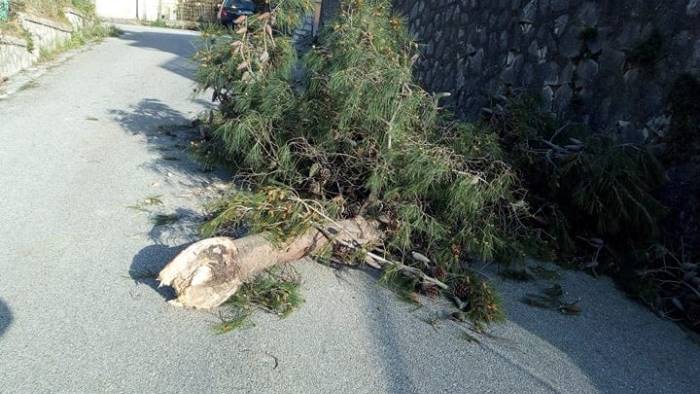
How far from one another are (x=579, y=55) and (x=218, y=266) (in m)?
4.48

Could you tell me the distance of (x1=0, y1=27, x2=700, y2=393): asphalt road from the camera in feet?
9.78

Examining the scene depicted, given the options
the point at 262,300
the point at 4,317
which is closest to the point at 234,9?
the point at 262,300

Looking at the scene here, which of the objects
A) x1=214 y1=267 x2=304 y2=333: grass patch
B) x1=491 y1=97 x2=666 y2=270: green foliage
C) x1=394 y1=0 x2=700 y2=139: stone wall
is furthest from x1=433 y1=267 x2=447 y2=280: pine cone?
x1=394 y1=0 x2=700 y2=139: stone wall

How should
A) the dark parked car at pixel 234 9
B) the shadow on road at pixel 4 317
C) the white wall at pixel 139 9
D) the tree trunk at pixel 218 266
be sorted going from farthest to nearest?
the white wall at pixel 139 9 → the dark parked car at pixel 234 9 → the tree trunk at pixel 218 266 → the shadow on road at pixel 4 317

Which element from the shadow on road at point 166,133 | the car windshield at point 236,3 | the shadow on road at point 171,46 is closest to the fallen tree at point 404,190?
the shadow on road at point 166,133

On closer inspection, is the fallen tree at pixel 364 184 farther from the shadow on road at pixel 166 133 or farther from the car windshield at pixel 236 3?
the car windshield at pixel 236 3

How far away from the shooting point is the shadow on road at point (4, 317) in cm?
317

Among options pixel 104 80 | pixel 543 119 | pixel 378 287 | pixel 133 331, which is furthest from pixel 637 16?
pixel 104 80

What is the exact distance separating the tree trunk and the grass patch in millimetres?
71

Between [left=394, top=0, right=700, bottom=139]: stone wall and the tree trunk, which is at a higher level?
[left=394, top=0, right=700, bottom=139]: stone wall

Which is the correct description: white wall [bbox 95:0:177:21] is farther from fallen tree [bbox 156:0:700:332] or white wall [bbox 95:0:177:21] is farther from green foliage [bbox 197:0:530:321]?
fallen tree [bbox 156:0:700:332]

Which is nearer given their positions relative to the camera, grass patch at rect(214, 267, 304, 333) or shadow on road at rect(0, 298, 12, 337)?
shadow on road at rect(0, 298, 12, 337)

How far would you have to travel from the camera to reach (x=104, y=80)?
33.4 feet

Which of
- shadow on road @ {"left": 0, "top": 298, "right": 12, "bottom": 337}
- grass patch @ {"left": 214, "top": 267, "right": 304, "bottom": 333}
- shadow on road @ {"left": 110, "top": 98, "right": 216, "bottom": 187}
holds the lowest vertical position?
shadow on road @ {"left": 0, "top": 298, "right": 12, "bottom": 337}
